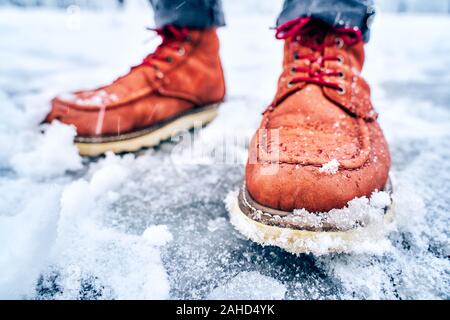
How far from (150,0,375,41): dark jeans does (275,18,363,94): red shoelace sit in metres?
0.03

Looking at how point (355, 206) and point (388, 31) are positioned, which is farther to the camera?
point (388, 31)

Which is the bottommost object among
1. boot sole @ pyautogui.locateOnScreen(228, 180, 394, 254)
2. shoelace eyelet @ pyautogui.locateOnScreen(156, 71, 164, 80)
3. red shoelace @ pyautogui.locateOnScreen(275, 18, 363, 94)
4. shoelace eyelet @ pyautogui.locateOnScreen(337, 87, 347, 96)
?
boot sole @ pyautogui.locateOnScreen(228, 180, 394, 254)

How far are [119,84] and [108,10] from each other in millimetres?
5067

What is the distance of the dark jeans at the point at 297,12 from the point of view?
1.08 metres

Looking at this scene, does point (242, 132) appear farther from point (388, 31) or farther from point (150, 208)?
point (388, 31)

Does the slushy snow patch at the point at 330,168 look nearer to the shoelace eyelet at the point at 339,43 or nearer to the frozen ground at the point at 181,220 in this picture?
the frozen ground at the point at 181,220

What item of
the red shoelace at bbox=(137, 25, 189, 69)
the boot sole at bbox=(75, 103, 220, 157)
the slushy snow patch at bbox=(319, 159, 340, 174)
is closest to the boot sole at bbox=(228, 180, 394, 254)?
the slushy snow patch at bbox=(319, 159, 340, 174)

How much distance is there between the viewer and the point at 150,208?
1018mm

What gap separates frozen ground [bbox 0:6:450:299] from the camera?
2.41ft

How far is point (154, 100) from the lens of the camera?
1.41 meters

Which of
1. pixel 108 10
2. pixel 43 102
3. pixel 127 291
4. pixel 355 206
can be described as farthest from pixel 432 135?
pixel 108 10

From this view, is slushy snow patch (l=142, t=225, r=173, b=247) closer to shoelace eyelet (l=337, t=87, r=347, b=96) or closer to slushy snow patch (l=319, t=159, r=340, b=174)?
slushy snow patch (l=319, t=159, r=340, b=174)

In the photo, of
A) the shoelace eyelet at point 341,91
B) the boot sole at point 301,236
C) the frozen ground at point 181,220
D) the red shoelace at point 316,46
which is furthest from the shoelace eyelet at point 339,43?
the boot sole at point 301,236

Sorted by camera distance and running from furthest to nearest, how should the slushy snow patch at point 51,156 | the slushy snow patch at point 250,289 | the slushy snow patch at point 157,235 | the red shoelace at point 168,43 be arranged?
the red shoelace at point 168,43 < the slushy snow patch at point 51,156 < the slushy snow patch at point 157,235 < the slushy snow patch at point 250,289
